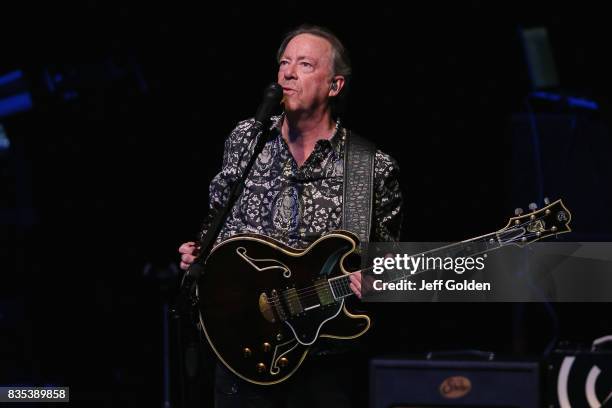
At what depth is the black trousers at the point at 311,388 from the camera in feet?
11.6

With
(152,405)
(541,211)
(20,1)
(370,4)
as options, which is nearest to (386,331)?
(152,405)

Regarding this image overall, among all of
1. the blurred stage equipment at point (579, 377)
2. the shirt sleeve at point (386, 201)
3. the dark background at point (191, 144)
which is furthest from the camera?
the dark background at point (191, 144)

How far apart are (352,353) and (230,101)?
2448mm

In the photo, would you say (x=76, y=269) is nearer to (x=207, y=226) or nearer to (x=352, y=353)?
(x=207, y=226)

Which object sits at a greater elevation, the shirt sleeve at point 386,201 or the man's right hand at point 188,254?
the shirt sleeve at point 386,201

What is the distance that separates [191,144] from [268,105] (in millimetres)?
2233

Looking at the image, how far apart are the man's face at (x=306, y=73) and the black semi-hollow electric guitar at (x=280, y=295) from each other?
520 millimetres

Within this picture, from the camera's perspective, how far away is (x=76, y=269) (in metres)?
5.88

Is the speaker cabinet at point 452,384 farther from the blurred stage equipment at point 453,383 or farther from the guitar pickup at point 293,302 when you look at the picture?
the guitar pickup at point 293,302

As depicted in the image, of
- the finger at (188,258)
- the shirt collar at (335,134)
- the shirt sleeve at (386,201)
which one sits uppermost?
the shirt collar at (335,134)

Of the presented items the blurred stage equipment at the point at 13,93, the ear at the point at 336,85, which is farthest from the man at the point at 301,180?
the blurred stage equipment at the point at 13,93

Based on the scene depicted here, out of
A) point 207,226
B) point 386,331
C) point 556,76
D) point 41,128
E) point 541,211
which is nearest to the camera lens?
point 541,211

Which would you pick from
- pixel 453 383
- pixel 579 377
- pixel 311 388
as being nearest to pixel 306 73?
pixel 311 388

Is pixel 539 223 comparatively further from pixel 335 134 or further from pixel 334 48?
pixel 334 48
